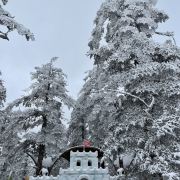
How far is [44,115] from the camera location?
20344 mm

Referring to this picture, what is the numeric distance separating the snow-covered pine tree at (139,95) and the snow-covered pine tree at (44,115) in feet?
9.02

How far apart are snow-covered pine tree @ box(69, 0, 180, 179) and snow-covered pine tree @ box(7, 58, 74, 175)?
275 centimetres

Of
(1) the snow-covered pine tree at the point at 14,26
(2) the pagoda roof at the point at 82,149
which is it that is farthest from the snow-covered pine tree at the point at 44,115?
(1) the snow-covered pine tree at the point at 14,26

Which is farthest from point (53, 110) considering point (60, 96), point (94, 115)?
point (94, 115)

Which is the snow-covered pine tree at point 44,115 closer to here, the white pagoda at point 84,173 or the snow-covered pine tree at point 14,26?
the white pagoda at point 84,173

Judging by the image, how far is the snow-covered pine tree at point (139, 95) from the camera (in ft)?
44.3

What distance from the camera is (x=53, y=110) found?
20297 millimetres

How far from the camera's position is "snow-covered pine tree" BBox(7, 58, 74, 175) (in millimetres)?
19578

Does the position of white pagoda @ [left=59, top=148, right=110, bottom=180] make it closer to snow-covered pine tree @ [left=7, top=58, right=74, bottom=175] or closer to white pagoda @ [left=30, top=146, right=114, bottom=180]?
white pagoda @ [left=30, top=146, right=114, bottom=180]

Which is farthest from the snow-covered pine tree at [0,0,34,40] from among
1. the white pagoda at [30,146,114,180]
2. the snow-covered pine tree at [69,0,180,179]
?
the white pagoda at [30,146,114,180]

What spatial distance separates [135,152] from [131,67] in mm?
4820

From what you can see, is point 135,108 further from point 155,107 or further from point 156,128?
point 156,128

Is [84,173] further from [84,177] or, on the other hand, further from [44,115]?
[44,115]

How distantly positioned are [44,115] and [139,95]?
24.0 ft
